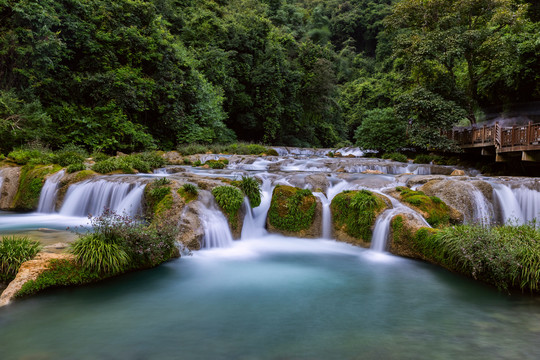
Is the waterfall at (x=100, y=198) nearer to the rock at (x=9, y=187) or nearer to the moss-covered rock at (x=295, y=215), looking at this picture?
the rock at (x=9, y=187)

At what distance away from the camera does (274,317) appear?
4980 mm

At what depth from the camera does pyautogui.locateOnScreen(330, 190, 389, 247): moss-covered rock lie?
8828 millimetres

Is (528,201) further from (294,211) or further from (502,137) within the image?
(294,211)

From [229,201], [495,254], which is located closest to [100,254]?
[229,201]

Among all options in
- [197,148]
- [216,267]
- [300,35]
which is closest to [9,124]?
[197,148]

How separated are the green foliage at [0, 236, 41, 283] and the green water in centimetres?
81

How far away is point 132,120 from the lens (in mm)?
23656

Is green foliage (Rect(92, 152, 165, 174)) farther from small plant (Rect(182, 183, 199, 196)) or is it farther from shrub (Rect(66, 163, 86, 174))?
small plant (Rect(182, 183, 199, 196))

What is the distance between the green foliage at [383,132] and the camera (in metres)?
23.5

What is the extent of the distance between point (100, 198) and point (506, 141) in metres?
17.0

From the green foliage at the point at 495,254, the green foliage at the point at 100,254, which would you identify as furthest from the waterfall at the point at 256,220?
the green foliage at the point at 495,254

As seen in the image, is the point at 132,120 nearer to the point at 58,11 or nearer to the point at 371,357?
the point at 58,11

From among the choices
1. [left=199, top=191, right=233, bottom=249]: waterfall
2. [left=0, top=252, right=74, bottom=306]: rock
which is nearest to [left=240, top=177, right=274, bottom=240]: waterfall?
[left=199, top=191, right=233, bottom=249]: waterfall

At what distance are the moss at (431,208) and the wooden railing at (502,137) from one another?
6929 millimetres
